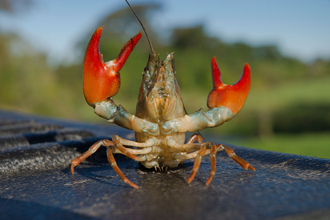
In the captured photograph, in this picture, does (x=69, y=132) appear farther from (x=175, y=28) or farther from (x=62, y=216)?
(x=175, y=28)

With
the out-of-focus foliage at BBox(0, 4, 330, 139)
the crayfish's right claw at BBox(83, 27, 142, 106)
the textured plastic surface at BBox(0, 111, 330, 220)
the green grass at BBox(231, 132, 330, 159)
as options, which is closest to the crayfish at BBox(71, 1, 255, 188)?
the crayfish's right claw at BBox(83, 27, 142, 106)

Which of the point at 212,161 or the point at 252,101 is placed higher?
the point at 252,101

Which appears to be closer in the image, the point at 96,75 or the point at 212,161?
the point at 212,161

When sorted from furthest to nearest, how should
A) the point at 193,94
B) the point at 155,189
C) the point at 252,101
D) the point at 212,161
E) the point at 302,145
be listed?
the point at 193,94 → the point at 252,101 → the point at 302,145 → the point at 212,161 → the point at 155,189

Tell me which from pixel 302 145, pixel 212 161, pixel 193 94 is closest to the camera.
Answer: pixel 212 161

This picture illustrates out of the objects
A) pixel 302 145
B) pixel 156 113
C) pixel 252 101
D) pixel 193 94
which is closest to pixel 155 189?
pixel 156 113

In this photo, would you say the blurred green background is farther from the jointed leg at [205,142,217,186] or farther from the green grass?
the jointed leg at [205,142,217,186]

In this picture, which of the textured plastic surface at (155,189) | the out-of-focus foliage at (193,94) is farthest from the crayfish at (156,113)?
the out-of-focus foliage at (193,94)

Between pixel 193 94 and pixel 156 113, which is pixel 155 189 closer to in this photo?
pixel 156 113
